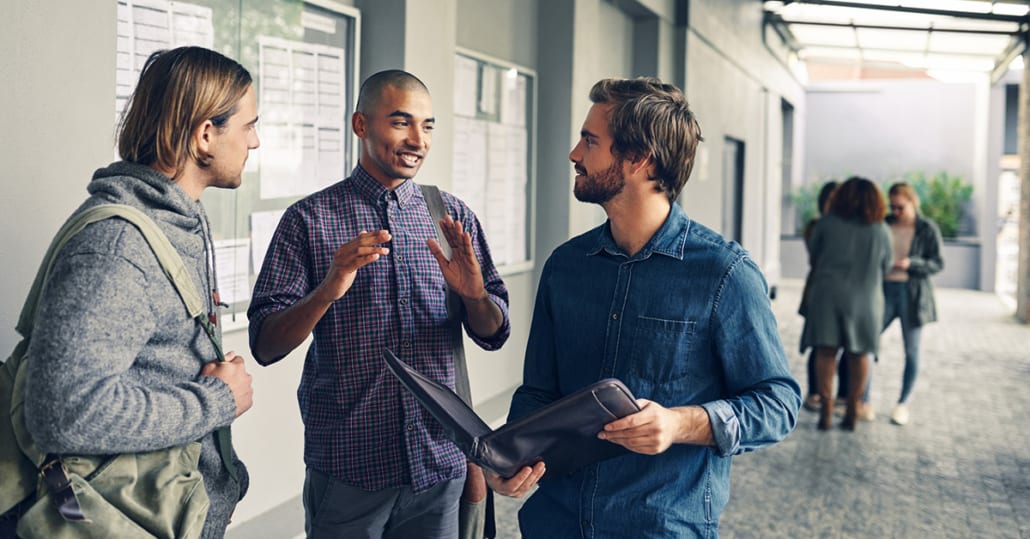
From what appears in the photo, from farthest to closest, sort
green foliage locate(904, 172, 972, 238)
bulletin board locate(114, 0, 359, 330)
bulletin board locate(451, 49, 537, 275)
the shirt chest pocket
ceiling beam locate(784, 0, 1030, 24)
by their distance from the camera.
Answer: green foliage locate(904, 172, 972, 238)
ceiling beam locate(784, 0, 1030, 24)
bulletin board locate(451, 49, 537, 275)
bulletin board locate(114, 0, 359, 330)
the shirt chest pocket

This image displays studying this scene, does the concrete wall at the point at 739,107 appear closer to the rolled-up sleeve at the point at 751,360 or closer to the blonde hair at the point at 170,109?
the rolled-up sleeve at the point at 751,360

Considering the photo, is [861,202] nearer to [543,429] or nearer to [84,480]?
[543,429]

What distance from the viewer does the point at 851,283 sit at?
610 centimetres

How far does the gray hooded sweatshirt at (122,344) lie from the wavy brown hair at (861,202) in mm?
5191

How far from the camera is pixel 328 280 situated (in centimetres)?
199

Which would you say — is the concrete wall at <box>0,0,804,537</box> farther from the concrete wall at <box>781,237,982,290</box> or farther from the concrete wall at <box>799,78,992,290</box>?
the concrete wall at <box>799,78,992,290</box>

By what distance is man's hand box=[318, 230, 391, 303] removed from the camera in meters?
1.90

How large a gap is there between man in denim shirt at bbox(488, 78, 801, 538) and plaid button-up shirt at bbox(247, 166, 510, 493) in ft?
1.31

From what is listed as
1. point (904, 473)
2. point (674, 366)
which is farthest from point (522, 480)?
point (904, 473)

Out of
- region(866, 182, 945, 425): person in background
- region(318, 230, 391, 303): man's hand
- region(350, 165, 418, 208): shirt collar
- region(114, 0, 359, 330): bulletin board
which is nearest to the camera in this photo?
region(318, 230, 391, 303): man's hand

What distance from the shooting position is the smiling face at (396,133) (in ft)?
7.47

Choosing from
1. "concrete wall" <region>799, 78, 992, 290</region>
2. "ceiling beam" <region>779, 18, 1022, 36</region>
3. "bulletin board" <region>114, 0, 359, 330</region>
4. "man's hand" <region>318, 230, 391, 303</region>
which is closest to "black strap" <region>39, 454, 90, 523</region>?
"man's hand" <region>318, 230, 391, 303</region>

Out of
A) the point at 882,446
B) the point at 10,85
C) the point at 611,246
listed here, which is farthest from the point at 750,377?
the point at 882,446

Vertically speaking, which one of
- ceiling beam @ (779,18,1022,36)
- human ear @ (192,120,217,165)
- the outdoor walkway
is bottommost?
the outdoor walkway
